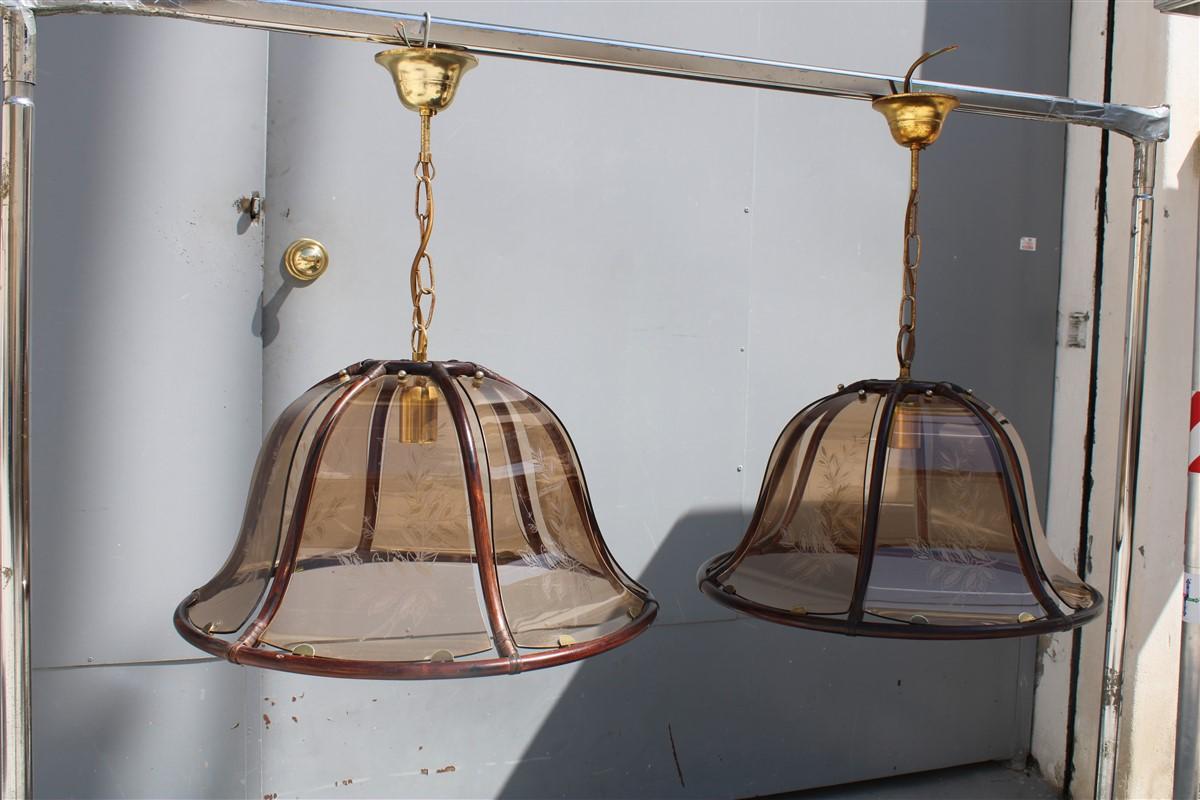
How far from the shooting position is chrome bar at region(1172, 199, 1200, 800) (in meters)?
1.86

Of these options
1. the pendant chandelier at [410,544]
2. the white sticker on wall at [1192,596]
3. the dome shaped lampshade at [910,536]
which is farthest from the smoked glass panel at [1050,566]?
the white sticker on wall at [1192,596]

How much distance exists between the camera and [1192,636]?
1956 mm

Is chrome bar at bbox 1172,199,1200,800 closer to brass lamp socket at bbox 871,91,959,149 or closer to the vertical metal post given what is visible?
brass lamp socket at bbox 871,91,959,149

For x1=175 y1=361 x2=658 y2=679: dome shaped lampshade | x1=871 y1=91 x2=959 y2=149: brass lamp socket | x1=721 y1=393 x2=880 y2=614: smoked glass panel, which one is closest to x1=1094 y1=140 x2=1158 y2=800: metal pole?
x1=871 y1=91 x2=959 y2=149: brass lamp socket

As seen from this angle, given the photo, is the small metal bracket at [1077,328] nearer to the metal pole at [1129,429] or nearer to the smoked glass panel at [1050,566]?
the metal pole at [1129,429]

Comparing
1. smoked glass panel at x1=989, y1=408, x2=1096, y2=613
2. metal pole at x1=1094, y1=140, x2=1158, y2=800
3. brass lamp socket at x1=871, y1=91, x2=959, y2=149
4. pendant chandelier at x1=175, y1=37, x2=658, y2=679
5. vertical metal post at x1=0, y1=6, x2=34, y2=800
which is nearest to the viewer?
pendant chandelier at x1=175, y1=37, x2=658, y2=679

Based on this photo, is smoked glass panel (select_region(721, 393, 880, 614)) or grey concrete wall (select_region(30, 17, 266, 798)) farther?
grey concrete wall (select_region(30, 17, 266, 798))

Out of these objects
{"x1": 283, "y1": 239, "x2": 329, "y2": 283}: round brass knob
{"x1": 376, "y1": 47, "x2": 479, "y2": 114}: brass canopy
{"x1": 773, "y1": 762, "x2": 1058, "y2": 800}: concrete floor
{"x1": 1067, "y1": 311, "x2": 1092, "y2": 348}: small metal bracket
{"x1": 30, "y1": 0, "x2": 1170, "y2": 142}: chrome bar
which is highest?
{"x1": 30, "y1": 0, "x2": 1170, "y2": 142}: chrome bar

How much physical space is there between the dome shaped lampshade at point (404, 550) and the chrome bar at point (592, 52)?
411 mm

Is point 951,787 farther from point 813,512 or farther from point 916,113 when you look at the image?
point 916,113

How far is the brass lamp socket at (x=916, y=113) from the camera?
1.43m

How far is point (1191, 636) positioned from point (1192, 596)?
134mm

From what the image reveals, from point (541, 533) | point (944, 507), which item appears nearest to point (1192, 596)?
point (944, 507)

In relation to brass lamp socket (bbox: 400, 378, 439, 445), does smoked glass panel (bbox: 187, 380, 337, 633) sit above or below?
below
